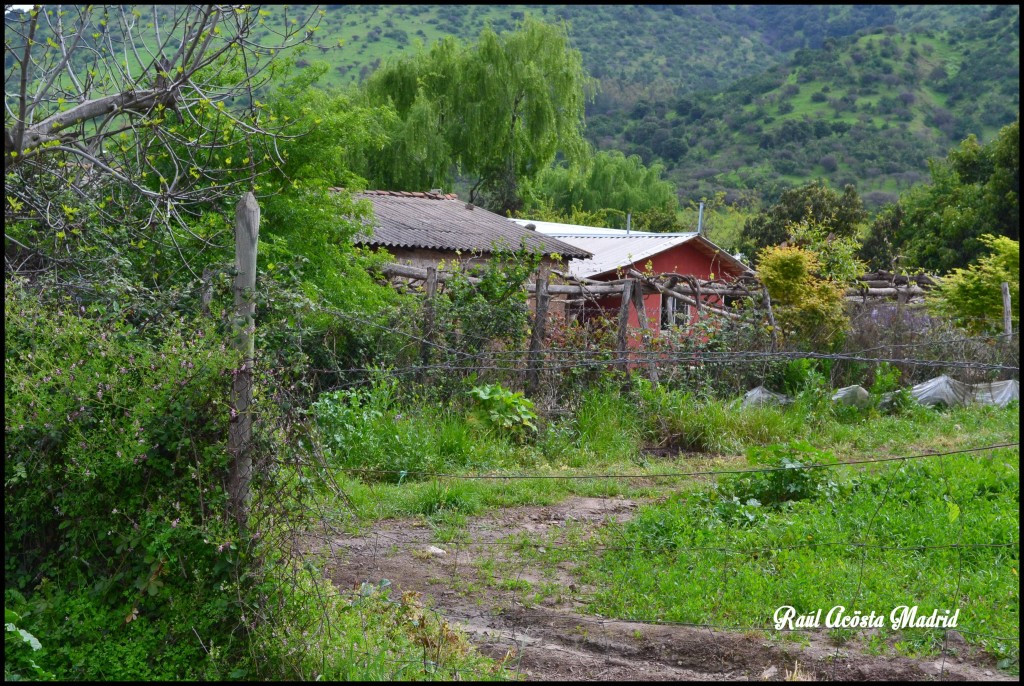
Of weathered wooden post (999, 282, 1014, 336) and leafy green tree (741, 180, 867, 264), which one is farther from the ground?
leafy green tree (741, 180, 867, 264)

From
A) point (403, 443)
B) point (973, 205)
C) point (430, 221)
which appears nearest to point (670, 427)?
point (403, 443)

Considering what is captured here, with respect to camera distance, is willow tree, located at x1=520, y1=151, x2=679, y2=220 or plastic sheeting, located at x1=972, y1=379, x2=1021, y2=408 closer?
plastic sheeting, located at x1=972, y1=379, x2=1021, y2=408

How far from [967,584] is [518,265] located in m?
6.33

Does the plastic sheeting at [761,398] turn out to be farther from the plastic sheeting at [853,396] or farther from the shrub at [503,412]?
the shrub at [503,412]

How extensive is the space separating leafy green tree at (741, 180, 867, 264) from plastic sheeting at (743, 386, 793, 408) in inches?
682

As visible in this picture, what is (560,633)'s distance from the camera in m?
4.89

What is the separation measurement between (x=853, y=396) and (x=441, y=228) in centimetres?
1086

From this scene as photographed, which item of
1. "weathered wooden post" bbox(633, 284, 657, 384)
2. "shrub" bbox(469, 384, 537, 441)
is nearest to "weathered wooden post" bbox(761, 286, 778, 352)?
"weathered wooden post" bbox(633, 284, 657, 384)

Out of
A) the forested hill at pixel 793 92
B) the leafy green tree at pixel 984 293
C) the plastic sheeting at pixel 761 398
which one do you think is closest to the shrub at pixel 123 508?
the plastic sheeting at pixel 761 398

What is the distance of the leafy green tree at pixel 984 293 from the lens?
14477 mm

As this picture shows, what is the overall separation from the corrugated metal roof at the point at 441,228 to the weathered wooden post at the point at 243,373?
39.5 feet

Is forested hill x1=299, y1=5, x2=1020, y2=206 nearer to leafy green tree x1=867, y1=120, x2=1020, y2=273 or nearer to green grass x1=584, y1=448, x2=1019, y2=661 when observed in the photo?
leafy green tree x1=867, y1=120, x2=1020, y2=273

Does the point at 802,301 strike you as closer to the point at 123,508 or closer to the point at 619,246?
the point at 123,508

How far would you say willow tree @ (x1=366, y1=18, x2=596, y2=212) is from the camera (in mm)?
29656
